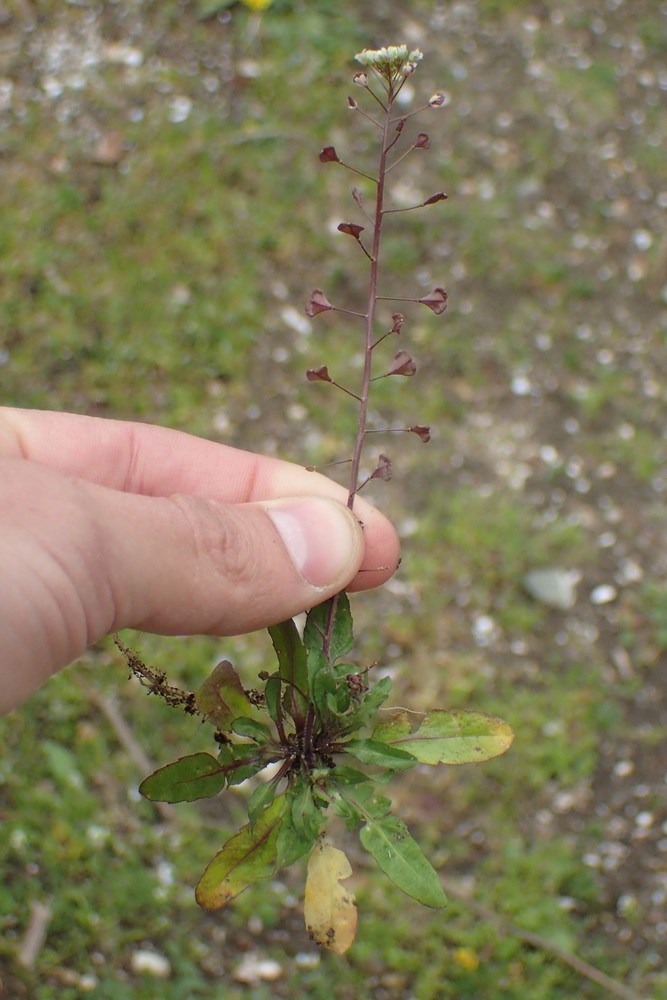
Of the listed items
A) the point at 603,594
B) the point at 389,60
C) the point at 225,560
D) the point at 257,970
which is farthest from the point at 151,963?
the point at 389,60

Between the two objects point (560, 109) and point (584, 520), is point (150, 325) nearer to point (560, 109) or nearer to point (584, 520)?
point (584, 520)

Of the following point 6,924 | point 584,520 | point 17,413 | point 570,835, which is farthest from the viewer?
point 584,520

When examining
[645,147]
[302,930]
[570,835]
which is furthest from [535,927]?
[645,147]

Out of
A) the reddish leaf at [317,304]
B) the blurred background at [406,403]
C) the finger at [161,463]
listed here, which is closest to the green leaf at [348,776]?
the finger at [161,463]

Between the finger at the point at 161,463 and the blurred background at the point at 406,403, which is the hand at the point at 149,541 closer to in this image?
the finger at the point at 161,463

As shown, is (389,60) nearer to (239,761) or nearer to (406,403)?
(239,761)

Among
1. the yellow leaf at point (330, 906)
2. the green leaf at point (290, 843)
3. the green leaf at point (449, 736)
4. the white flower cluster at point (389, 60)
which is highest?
the white flower cluster at point (389, 60)

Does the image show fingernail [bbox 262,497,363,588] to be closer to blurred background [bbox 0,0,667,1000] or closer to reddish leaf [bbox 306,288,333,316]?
reddish leaf [bbox 306,288,333,316]

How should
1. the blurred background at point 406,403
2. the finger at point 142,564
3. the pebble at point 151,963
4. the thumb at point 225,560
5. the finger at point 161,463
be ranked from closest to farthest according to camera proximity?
the finger at point 142,564 → the thumb at point 225,560 → the finger at point 161,463 → the pebble at point 151,963 → the blurred background at point 406,403

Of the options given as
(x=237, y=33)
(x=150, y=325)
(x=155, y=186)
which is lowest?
(x=150, y=325)
